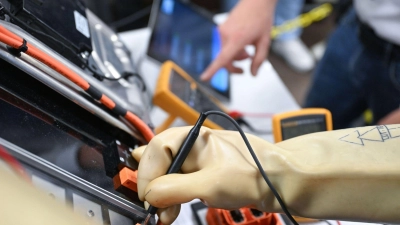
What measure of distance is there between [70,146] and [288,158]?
0.24 meters

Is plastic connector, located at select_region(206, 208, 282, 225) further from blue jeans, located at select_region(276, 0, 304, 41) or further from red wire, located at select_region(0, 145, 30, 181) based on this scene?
blue jeans, located at select_region(276, 0, 304, 41)

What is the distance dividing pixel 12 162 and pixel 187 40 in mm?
632

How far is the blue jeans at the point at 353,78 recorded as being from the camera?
79cm

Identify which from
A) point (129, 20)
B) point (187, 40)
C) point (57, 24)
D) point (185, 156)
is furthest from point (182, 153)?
point (129, 20)

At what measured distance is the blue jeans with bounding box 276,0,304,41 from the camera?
4.95 ft

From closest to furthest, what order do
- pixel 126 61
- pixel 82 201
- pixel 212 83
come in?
pixel 82 201 < pixel 126 61 < pixel 212 83

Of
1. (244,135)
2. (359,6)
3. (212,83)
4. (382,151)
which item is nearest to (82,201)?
(244,135)

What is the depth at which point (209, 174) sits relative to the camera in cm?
41

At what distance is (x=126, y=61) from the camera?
714 millimetres

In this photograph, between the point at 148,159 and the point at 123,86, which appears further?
the point at 123,86

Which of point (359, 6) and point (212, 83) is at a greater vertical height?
point (359, 6)

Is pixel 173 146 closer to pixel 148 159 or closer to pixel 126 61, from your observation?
pixel 148 159

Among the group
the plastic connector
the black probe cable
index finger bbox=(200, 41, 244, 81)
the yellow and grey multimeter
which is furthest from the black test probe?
index finger bbox=(200, 41, 244, 81)

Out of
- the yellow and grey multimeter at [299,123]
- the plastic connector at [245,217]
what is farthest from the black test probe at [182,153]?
the yellow and grey multimeter at [299,123]
